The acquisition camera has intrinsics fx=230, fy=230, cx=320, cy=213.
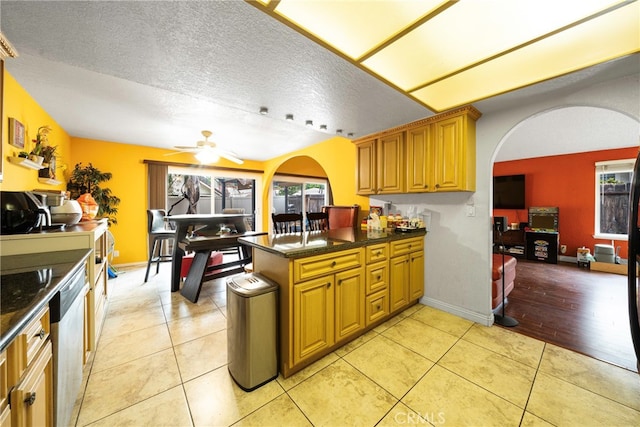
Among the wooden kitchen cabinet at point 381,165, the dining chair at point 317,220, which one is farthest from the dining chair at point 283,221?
the wooden kitchen cabinet at point 381,165

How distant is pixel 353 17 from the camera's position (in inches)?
53.2

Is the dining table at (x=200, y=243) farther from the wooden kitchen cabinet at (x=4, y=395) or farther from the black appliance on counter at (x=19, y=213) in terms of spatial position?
the wooden kitchen cabinet at (x=4, y=395)

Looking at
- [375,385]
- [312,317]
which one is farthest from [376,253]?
[375,385]

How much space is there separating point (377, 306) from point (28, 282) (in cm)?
236

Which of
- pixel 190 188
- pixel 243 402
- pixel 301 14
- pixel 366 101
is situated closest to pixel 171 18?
pixel 301 14

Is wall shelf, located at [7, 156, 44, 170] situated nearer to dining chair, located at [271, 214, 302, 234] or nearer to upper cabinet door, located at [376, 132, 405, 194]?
dining chair, located at [271, 214, 302, 234]

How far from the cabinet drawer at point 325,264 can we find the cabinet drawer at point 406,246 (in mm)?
584

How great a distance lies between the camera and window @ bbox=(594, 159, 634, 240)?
15.5 ft

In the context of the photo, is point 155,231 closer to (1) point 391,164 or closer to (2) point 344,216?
(2) point 344,216

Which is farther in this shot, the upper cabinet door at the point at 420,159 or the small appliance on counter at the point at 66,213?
the upper cabinet door at the point at 420,159

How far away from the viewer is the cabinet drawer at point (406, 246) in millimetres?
2480

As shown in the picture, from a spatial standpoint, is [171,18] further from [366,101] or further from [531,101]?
[531,101]

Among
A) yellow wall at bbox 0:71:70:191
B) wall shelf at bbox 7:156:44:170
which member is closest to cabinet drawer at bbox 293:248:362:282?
yellow wall at bbox 0:71:70:191

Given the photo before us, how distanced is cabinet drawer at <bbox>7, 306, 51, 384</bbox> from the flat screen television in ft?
25.5
